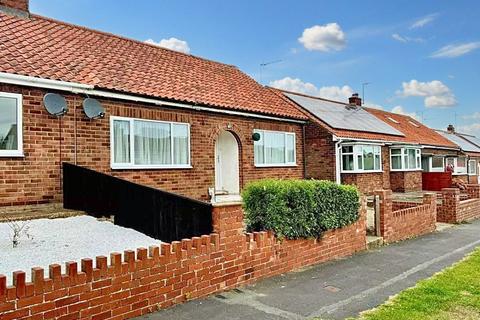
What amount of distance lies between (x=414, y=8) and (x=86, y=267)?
15.2m

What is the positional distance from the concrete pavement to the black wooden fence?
1.29 m

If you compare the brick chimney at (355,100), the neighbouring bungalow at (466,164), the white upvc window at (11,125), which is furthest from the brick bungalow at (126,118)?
the neighbouring bungalow at (466,164)

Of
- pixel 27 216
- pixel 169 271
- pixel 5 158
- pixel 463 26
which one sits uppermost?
pixel 463 26

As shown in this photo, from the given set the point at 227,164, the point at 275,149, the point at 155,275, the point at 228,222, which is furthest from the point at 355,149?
the point at 155,275

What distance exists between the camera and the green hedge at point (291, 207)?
7738mm

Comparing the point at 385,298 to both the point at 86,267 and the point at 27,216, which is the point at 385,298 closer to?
the point at 86,267

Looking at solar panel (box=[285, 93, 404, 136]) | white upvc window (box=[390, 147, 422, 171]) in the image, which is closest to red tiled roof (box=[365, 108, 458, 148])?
white upvc window (box=[390, 147, 422, 171])

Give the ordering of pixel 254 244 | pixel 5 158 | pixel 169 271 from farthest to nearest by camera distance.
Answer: pixel 5 158 < pixel 254 244 < pixel 169 271

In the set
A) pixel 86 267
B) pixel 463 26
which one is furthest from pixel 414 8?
pixel 86 267

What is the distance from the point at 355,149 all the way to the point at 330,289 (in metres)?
14.1

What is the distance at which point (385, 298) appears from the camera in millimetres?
6371

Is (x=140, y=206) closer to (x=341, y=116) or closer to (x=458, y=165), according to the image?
(x=341, y=116)

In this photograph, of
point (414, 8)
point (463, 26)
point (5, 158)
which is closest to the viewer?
point (5, 158)

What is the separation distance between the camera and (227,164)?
631 inches
